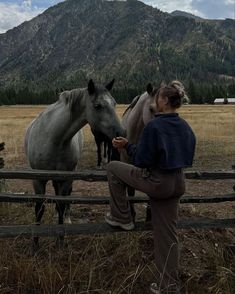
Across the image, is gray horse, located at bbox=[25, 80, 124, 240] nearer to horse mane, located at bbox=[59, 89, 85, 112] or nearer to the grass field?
Result: horse mane, located at bbox=[59, 89, 85, 112]

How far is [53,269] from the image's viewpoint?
524 cm

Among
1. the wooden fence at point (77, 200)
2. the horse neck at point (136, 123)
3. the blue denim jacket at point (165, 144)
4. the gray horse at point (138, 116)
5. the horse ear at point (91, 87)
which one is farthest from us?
the horse neck at point (136, 123)

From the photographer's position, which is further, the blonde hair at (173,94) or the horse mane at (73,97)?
the horse mane at (73,97)

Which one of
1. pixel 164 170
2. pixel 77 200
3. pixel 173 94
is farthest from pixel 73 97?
pixel 164 170

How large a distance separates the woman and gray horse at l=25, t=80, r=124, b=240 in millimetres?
1146

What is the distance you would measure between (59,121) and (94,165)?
8.68m

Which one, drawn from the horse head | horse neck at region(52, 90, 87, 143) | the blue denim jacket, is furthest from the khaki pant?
horse neck at region(52, 90, 87, 143)

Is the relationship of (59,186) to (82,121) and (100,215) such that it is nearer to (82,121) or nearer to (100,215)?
(82,121)

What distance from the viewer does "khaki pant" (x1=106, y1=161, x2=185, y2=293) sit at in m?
4.75

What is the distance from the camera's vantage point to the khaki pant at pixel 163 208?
15.6 feet

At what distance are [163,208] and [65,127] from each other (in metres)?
2.64

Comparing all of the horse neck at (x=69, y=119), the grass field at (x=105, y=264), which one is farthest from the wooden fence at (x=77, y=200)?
the horse neck at (x=69, y=119)

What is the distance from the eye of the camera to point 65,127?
6926 mm

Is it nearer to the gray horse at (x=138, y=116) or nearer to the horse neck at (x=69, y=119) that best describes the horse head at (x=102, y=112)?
the horse neck at (x=69, y=119)
